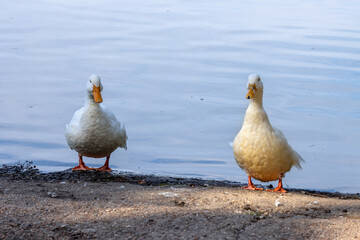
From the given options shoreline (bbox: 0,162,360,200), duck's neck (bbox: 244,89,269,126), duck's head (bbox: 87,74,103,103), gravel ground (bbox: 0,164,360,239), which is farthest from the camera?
duck's head (bbox: 87,74,103,103)

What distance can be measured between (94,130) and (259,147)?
2261 millimetres

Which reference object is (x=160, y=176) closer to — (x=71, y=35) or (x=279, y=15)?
(x=71, y=35)

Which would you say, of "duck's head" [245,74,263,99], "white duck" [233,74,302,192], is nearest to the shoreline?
"white duck" [233,74,302,192]

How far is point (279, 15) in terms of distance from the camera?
2156cm

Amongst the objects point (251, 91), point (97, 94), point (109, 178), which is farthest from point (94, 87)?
point (251, 91)

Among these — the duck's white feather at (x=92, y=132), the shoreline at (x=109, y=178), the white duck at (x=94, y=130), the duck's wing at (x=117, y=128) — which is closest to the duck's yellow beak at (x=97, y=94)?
the white duck at (x=94, y=130)

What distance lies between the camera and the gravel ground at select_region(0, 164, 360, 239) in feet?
15.2

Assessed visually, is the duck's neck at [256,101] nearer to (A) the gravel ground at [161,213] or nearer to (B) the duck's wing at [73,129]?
(A) the gravel ground at [161,213]

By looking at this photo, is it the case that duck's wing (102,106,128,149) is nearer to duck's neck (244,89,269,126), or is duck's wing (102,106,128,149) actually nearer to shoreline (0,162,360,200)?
shoreline (0,162,360,200)

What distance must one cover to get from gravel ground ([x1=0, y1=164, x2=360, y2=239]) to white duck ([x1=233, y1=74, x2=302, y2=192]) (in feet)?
0.93

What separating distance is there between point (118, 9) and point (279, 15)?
19.3 ft

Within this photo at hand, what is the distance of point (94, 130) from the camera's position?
7711 millimetres

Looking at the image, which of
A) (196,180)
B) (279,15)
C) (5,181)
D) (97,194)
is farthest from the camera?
(279,15)

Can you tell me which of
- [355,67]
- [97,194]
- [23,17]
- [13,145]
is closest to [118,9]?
[23,17]
